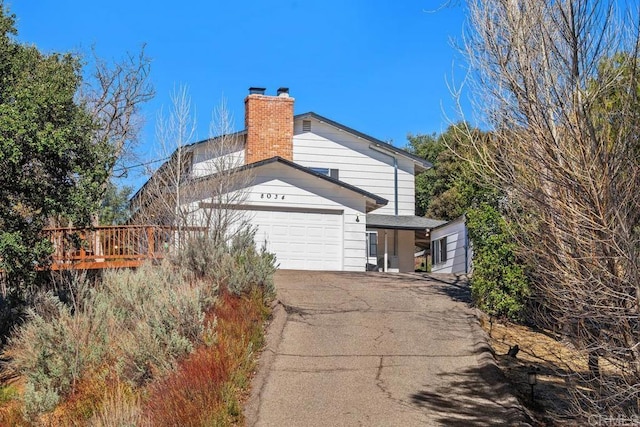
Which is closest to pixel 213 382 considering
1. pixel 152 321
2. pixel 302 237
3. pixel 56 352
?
pixel 152 321

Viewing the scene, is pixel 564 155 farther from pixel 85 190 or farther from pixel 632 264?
pixel 85 190

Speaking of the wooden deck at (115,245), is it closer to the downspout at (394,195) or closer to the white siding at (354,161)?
the white siding at (354,161)

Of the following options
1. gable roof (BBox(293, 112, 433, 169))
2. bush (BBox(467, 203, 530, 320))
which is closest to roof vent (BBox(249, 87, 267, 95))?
gable roof (BBox(293, 112, 433, 169))

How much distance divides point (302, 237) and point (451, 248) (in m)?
6.20

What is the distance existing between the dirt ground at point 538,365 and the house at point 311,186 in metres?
8.40

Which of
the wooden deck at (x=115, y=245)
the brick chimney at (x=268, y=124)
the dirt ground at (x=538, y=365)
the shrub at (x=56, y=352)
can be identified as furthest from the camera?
the brick chimney at (x=268, y=124)

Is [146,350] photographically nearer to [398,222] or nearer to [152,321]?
[152,321]

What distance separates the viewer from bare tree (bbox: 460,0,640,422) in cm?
668

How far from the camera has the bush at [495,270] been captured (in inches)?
566

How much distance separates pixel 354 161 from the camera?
95.1 feet

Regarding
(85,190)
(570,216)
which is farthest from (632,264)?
(85,190)

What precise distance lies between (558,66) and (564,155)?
104cm

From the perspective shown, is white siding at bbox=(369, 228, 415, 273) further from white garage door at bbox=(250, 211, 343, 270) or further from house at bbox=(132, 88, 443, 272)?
white garage door at bbox=(250, 211, 343, 270)

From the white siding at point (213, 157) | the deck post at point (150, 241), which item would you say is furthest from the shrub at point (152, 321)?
the white siding at point (213, 157)
